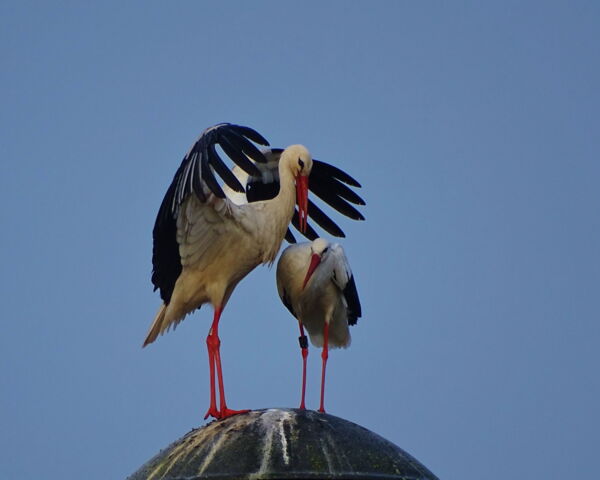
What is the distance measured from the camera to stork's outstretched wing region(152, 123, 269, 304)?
10.6 m

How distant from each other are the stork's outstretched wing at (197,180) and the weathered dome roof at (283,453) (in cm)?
289

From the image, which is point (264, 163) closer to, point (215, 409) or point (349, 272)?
point (349, 272)

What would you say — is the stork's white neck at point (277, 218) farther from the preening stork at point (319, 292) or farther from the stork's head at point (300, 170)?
the preening stork at point (319, 292)

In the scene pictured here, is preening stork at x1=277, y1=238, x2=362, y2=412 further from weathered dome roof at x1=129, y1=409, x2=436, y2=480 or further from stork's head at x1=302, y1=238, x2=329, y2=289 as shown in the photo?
weathered dome roof at x1=129, y1=409, x2=436, y2=480

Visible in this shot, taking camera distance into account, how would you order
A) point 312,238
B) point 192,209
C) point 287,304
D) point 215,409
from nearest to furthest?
point 215,409, point 192,209, point 287,304, point 312,238

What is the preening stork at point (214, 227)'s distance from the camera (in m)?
10.7

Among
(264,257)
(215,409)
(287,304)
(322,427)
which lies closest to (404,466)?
(322,427)

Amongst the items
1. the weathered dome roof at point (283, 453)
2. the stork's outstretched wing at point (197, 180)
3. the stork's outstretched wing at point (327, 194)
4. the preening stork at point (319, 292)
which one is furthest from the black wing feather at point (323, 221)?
the weathered dome roof at point (283, 453)

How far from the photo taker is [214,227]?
1091 centimetres

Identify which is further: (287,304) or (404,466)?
(287,304)

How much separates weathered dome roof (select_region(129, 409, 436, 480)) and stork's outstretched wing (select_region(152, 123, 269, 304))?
2888 mm

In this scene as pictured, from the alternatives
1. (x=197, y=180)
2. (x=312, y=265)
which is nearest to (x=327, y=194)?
(x=312, y=265)

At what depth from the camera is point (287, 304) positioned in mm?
12000

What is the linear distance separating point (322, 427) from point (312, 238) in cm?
494
